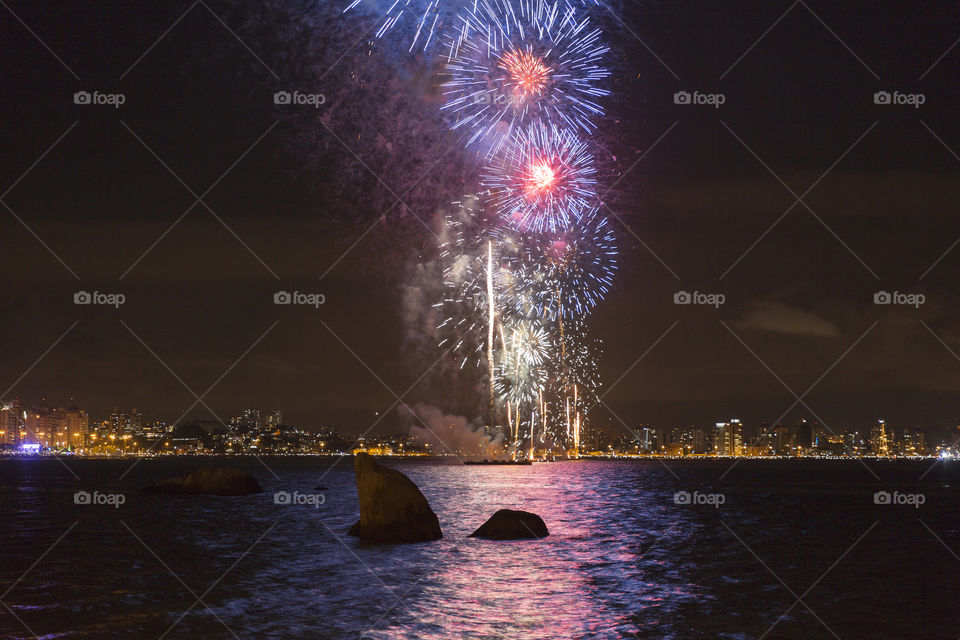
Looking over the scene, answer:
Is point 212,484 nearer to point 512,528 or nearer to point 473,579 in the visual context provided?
point 512,528

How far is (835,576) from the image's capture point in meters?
35.8

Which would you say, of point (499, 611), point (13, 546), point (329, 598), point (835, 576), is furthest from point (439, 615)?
point (13, 546)

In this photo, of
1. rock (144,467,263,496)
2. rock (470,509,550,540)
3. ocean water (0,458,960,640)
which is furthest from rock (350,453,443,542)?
rock (144,467,263,496)

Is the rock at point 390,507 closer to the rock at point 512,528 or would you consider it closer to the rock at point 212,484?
the rock at point 512,528

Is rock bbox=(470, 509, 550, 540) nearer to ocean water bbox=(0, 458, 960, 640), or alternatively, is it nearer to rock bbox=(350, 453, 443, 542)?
ocean water bbox=(0, 458, 960, 640)

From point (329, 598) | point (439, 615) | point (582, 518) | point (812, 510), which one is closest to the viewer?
point (439, 615)

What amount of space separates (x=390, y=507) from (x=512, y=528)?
7928 millimetres

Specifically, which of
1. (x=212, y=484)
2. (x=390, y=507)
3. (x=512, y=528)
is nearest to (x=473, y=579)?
(x=390, y=507)

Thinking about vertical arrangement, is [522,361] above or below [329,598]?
above

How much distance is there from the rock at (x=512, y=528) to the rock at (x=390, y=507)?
3970 millimetres

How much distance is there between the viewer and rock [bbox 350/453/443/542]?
42.5 m

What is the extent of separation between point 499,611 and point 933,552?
3061 cm

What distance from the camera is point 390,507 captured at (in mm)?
43344

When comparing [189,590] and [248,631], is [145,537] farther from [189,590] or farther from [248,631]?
[248,631]
